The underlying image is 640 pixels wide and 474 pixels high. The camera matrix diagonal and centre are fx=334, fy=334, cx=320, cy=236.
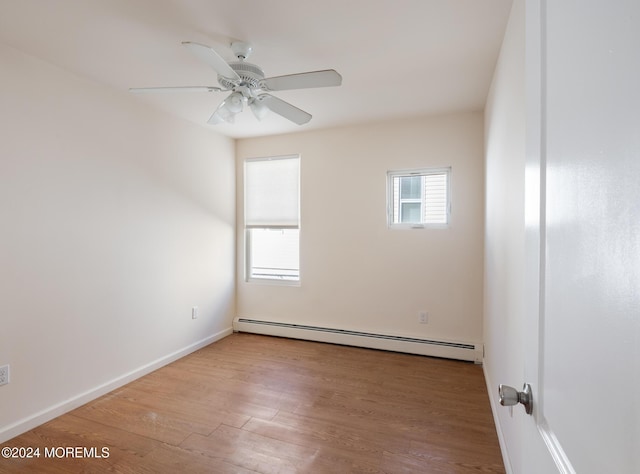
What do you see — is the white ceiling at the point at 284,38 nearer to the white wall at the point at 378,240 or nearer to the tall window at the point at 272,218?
the white wall at the point at 378,240

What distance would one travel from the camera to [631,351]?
0.39 m

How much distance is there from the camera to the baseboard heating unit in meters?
3.38

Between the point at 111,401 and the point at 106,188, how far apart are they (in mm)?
1700

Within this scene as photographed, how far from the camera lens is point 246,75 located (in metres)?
2.10

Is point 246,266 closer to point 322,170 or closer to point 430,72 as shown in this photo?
point 322,170

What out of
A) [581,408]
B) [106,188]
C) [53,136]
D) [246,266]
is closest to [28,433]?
[106,188]

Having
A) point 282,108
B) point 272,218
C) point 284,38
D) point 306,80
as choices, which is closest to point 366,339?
point 272,218

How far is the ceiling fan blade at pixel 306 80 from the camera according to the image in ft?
6.16

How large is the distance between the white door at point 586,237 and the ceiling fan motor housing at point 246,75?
1.72m

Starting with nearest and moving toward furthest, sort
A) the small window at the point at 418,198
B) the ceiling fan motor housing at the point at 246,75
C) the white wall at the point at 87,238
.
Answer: the ceiling fan motor housing at the point at 246,75 → the white wall at the point at 87,238 → the small window at the point at 418,198

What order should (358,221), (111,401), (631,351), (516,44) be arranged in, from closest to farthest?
(631,351)
(516,44)
(111,401)
(358,221)

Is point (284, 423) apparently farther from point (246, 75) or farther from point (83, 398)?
point (246, 75)

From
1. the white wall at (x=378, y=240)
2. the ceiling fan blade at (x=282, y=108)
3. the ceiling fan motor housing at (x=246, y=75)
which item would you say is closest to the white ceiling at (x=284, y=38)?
the ceiling fan motor housing at (x=246, y=75)

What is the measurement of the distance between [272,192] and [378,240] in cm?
150
